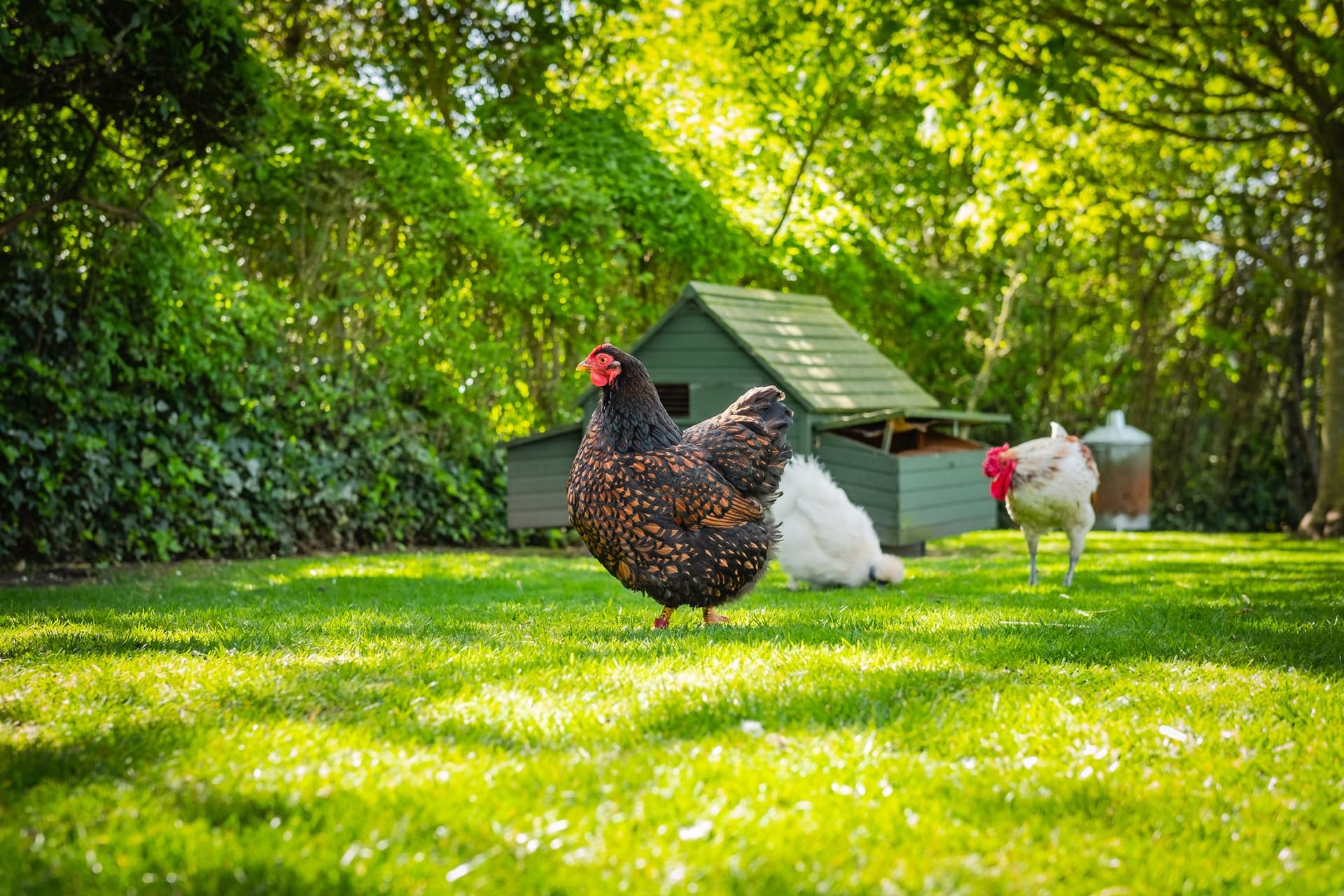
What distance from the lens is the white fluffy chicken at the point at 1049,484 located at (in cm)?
718

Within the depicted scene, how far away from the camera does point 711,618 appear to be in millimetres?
5375

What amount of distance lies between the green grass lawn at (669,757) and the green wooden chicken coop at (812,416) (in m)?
4.27

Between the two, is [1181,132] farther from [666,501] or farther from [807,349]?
[666,501]

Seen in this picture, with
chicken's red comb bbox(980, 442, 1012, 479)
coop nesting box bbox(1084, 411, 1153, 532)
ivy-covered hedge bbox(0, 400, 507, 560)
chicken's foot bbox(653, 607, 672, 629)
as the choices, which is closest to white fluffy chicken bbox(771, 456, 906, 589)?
chicken's red comb bbox(980, 442, 1012, 479)

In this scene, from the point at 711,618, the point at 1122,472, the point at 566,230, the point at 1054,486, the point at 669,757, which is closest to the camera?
the point at 669,757

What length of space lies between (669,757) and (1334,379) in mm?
12140

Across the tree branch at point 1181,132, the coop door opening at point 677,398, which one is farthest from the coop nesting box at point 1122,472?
the coop door opening at point 677,398

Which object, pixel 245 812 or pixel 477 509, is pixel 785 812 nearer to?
pixel 245 812

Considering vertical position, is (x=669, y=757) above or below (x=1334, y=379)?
below

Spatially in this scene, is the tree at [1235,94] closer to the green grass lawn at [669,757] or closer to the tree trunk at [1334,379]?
the tree trunk at [1334,379]

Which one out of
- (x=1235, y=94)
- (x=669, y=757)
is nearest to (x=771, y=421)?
(x=669, y=757)

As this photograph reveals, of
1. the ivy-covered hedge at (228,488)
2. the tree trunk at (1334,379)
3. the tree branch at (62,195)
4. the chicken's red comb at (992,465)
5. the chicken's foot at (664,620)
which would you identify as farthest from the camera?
the tree trunk at (1334,379)

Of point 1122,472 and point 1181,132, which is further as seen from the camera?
point 1122,472

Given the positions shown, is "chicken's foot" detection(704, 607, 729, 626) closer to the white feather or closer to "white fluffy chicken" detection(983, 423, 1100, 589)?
"white fluffy chicken" detection(983, 423, 1100, 589)
